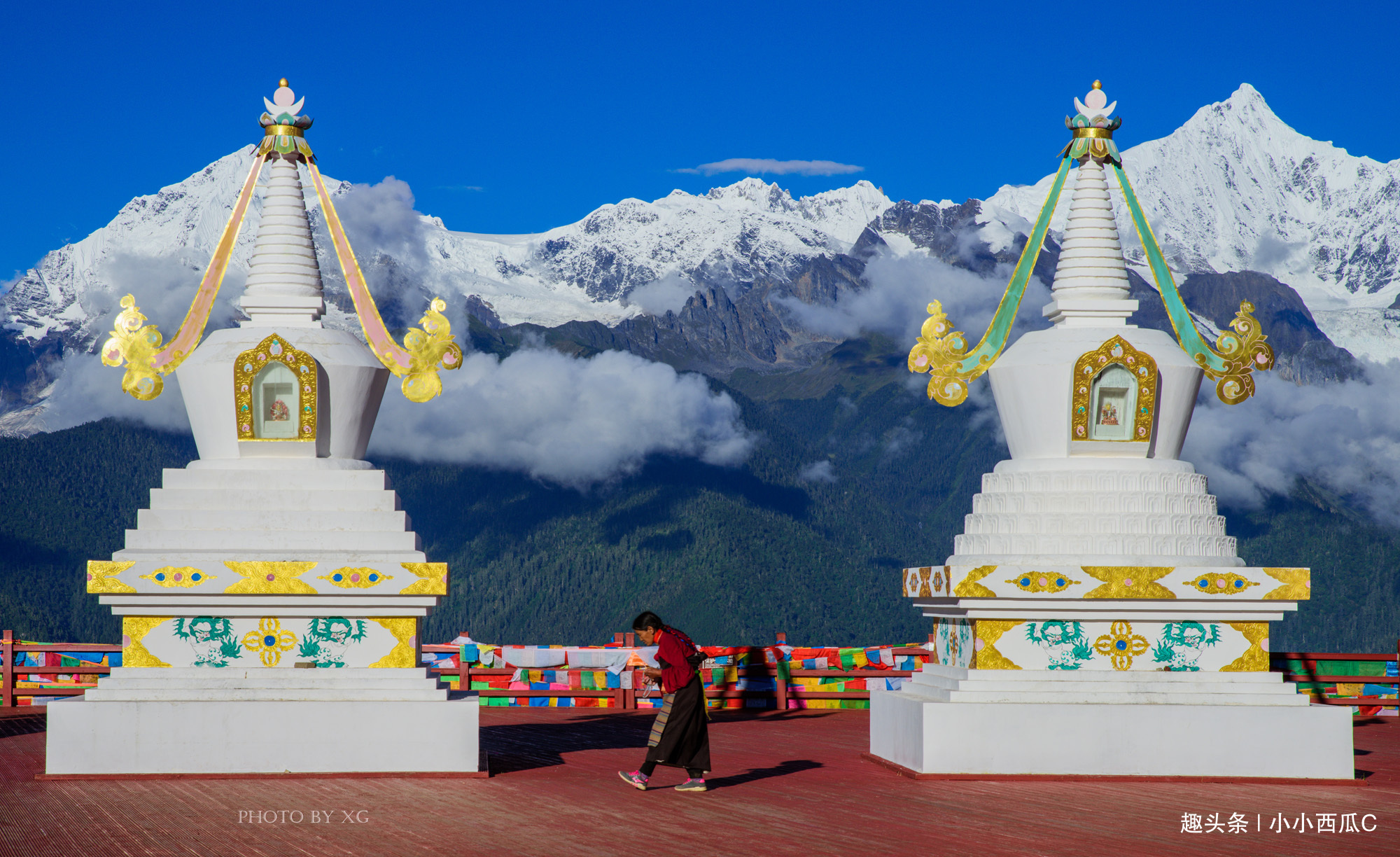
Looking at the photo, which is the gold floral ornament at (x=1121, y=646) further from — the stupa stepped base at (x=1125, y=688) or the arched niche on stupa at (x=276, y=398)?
the arched niche on stupa at (x=276, y=398)

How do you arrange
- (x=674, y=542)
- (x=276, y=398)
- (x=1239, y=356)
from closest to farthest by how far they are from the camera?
(x=276, y=398) → (x=1239, y=356) → (x=674, y=542)

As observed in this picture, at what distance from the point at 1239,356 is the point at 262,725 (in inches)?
412

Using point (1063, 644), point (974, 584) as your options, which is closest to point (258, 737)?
point (974, 584)

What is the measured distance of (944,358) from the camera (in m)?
15.0

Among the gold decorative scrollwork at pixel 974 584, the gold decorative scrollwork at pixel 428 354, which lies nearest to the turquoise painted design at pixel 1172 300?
the gold decorative scrollwork at pixel 974 584

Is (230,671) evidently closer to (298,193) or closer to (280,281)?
(280,281)

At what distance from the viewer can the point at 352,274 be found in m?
15.3

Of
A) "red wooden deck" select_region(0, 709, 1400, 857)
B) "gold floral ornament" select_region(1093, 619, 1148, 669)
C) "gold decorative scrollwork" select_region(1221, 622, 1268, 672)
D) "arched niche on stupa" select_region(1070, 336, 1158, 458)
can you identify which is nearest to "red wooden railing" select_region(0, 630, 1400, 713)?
"red wooden deck" select_region(0, 709, 1400, 857)

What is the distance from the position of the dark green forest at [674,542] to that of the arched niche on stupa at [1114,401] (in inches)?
2608

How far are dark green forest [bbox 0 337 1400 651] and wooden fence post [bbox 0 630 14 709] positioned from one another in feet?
184

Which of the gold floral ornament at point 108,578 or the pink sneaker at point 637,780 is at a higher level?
the gold floral ornament at point 108,578

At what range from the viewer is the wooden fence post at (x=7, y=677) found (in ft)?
70.3

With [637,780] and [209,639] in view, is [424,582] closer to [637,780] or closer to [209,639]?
[209,639]

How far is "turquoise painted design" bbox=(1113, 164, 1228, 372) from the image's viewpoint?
48.4 feet
